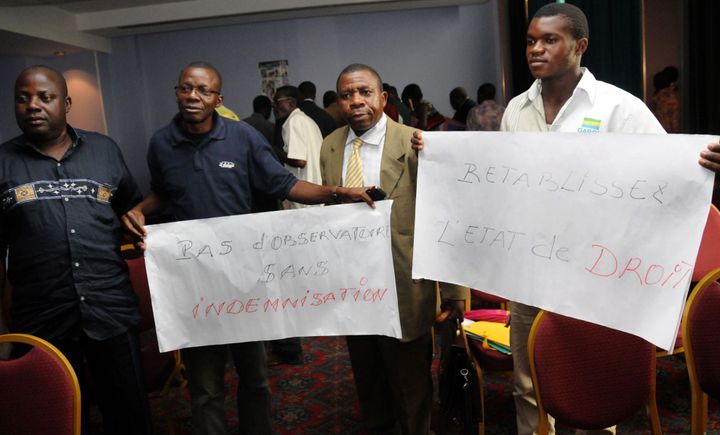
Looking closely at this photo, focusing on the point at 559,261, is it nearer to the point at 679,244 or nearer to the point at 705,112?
the point at 679,244

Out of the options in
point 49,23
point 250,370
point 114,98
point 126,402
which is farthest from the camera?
point 114,98

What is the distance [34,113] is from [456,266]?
1484 millimetres

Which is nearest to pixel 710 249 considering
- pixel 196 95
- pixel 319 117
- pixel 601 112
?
pixel 601 112

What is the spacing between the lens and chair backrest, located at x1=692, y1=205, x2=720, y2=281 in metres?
2.68

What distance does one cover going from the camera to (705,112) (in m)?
4.41

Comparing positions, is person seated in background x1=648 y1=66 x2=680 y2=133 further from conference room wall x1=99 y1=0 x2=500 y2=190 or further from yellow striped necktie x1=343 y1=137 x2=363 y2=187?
yellow striped necktie x1=343 y1=137 x2=363 y2=187

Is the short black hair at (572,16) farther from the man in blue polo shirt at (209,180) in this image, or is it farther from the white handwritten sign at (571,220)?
the man in blue polo shirt at (209,180)

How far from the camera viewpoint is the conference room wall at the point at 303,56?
8.45 metres

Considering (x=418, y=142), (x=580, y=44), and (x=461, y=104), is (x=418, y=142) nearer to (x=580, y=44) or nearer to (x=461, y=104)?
(x=580, y=44)

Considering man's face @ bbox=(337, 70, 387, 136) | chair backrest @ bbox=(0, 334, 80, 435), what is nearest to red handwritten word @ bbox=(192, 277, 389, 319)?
chair backrest @ bbox=(0, 334, 80, 435)

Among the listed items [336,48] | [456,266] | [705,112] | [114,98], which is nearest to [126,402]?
[456,266]

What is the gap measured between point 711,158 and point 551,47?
642 millimetres

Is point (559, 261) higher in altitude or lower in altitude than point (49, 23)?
lower

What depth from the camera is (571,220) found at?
152 centimetres
